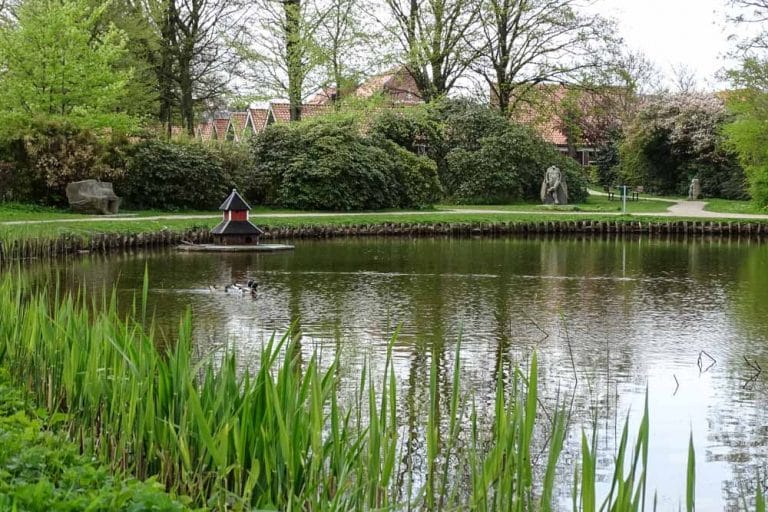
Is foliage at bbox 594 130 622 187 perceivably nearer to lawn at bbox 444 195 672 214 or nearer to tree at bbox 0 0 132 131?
lawn at bbox 444 195 672 214

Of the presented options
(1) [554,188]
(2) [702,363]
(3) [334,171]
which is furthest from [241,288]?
(1) [554,188]

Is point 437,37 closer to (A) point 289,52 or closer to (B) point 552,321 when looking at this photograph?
(A) point 289,52

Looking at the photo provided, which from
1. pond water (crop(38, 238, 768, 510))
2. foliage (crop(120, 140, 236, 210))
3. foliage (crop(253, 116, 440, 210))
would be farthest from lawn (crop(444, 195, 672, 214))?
pond water (crop(38, 238, 768, 510))

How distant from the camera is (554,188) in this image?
35625 mm

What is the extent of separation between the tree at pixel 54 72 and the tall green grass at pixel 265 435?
75.3 feet

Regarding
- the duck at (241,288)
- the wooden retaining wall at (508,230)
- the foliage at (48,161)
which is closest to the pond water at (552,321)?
the duck at (241,288)

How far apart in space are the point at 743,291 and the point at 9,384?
12324mm

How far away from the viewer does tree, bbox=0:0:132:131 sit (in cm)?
2741

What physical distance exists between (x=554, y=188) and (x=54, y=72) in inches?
674

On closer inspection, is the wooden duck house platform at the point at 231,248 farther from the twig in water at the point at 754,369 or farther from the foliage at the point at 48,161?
the twig in water at the point at 754,369

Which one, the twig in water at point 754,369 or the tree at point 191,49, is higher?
the tree at point 191,49

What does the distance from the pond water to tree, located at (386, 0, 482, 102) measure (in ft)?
57.8

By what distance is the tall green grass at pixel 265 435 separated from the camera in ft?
13.6

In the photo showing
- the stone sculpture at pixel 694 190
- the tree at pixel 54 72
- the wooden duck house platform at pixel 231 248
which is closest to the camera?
the wooden duck house platform at pixel 231 248
